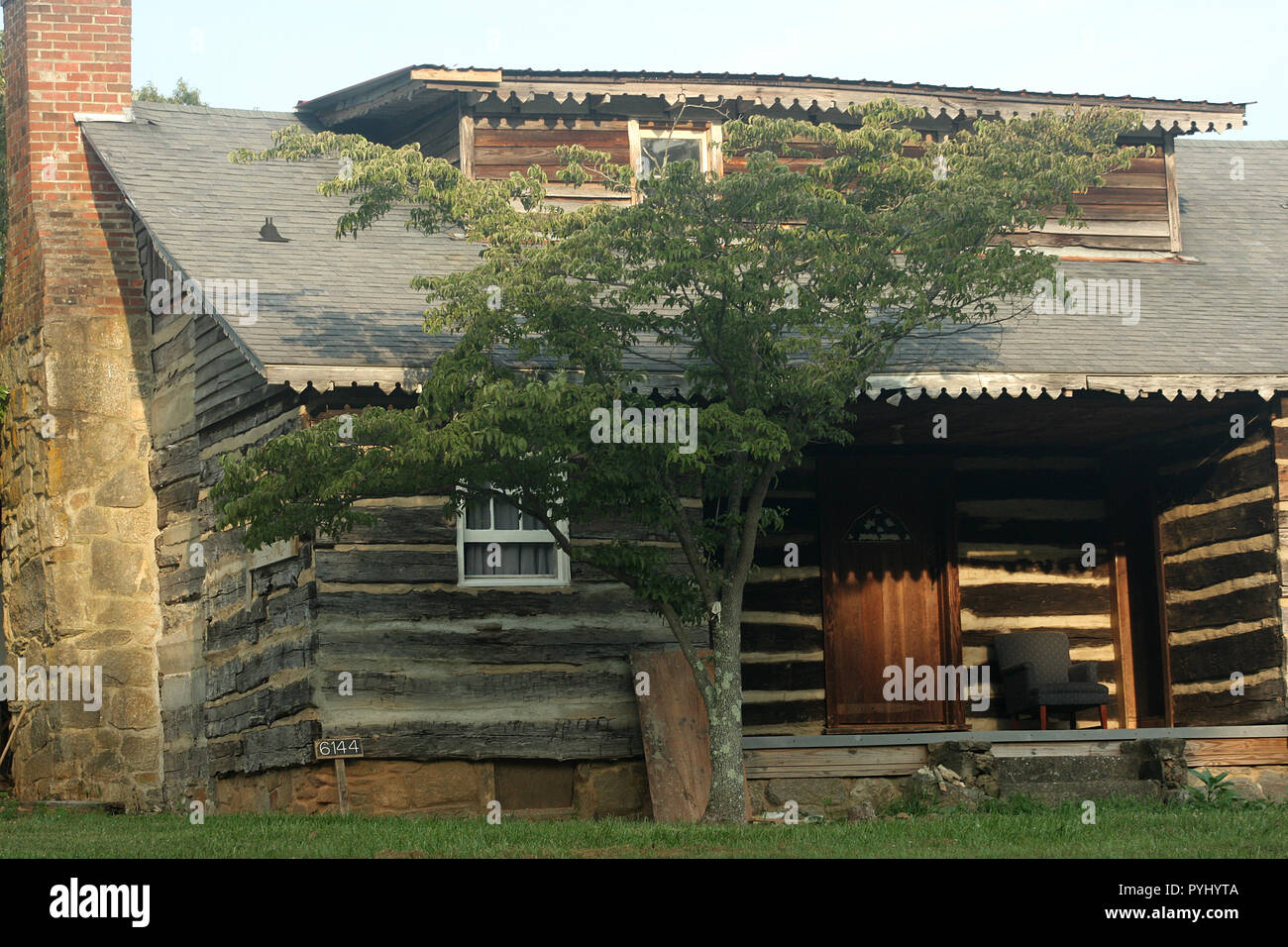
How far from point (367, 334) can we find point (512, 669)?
2.92m

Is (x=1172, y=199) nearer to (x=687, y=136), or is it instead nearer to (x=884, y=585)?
(x=687, y=136)

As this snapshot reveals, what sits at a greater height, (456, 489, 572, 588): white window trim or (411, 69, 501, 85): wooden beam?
(411, 69, 501, 85): wooden beam

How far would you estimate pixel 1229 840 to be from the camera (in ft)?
32.0

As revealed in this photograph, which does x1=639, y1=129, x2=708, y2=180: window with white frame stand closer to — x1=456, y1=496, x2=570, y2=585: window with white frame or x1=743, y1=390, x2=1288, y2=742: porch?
x1=743, y1=390, x2=1288, y2=742: porch

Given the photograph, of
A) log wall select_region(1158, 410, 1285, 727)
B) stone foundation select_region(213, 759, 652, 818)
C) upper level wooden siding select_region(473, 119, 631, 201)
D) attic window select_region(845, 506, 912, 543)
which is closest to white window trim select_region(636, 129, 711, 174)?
upper level wooden siding select_region(473, 119, 631, 201)

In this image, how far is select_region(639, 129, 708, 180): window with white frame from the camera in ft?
54.5

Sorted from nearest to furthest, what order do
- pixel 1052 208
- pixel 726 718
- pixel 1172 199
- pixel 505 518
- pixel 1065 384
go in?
pixel 726 718 → pixel 1065 384 → pixel 505 518 → pixel 1052 208 → pixel 1172 199

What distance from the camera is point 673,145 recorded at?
16.7 meters

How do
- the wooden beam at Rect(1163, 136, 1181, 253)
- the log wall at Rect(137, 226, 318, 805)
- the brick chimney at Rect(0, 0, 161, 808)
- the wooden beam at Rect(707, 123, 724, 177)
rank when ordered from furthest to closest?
the wooden beam at Rect(1163, 136, 1181, 253) < the wooden beam at Rect(707, 123, 724, 177) < the brick chimney at Rect(0, 0, 161, 808) < the log wall at Rect(137, 226, 318, 805)

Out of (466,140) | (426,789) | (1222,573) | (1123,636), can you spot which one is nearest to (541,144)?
(466,140)

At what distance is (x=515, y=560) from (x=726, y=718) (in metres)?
2.64

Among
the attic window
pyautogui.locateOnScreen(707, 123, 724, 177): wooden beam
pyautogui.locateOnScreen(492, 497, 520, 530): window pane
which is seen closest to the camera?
pyautogui.locateOnScreen(492, 497, 520, 530): window pane

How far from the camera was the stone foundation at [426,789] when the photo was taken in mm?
12031

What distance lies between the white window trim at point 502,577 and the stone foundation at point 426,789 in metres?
1.47
